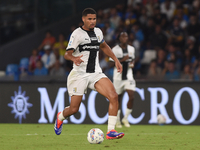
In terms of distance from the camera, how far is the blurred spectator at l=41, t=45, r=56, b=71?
13.7m

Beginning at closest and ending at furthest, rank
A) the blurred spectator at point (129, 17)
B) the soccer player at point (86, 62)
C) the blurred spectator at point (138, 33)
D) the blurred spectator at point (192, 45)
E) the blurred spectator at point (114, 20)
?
the soccer player at point (86, 62)
the blurred spectator at point (192, 45)
the blurred spectator at point (138, 33)
the blurred spectator at point (129, 17)
the blurred spectator at point (114, 20)

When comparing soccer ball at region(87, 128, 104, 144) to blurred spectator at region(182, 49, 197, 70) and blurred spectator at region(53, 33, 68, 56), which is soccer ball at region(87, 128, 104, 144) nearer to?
blurred spectator at region(182, 49, 197, 70)

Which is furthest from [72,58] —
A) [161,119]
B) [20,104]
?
[20,104]

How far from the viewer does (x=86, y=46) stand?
22.8ft

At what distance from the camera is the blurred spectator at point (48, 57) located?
1371 centimetres

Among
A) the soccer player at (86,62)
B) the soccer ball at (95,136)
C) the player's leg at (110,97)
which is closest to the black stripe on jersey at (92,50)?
Answer: the soccer player at (86,62)

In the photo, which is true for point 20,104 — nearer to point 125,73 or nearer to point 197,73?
point 125,73

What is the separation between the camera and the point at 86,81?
7016 mm

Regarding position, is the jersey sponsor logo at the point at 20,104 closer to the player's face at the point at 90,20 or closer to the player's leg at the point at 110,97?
the player's leg at the point at 110,97

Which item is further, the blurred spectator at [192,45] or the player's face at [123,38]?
the blurred spectator at [192,45]

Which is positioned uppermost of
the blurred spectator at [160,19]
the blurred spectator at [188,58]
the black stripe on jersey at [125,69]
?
the blurred spectator at [160,19]

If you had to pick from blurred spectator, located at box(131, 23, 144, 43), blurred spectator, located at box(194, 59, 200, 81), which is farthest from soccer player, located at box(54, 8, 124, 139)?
blurred spectator, located at box(131, 23, 144, 43)

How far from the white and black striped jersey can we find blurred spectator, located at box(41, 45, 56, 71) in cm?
656

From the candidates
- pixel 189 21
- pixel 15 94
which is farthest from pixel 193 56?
pixel 15 94
